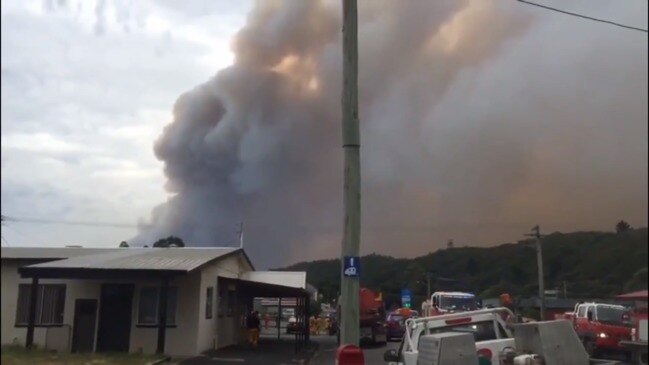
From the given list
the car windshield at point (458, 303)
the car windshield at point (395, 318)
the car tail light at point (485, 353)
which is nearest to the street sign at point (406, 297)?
the car windshield at point (458, 303)

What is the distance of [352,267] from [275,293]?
2509 cm

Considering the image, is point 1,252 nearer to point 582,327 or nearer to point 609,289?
point 609,289

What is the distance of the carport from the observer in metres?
29.5

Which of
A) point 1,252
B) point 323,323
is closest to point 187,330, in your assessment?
point 1,252

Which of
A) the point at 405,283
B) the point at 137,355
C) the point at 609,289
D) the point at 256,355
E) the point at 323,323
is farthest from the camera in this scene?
the point at 323,323

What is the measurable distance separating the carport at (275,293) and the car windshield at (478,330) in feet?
59.6

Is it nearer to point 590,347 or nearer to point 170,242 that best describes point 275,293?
point 170,242

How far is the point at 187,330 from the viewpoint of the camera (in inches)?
950

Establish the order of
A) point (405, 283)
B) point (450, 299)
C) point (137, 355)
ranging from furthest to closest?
point (405, 283), point (137, 355), point (450, 299)

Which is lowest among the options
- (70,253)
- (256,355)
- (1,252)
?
(256,355)

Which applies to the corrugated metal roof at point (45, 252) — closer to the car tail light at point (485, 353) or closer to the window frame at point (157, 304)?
the window frame at point (157, 304)

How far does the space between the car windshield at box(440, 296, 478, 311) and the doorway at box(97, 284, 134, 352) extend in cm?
1006

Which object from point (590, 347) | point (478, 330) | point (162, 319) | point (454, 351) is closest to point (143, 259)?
point (162, 319)

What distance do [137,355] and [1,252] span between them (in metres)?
16.4
